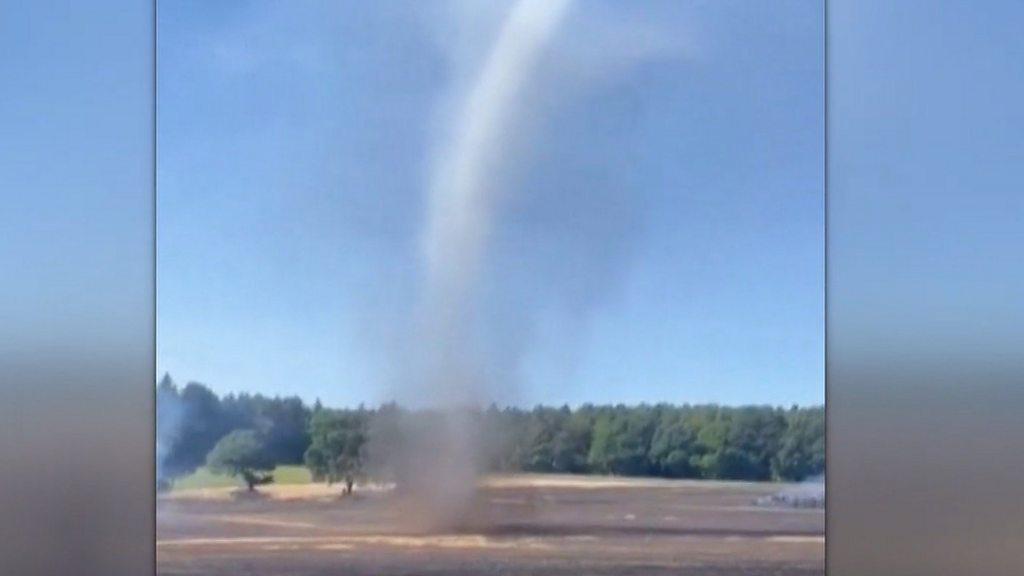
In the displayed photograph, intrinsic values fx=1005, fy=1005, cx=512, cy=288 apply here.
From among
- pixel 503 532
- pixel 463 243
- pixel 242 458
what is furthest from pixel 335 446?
pixel 463 243

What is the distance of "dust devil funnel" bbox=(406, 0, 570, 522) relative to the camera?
7.00ft

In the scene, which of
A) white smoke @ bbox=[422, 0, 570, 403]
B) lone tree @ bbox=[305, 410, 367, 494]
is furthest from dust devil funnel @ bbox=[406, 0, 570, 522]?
lone tree @ bbox=[305, 410, 367, 494]

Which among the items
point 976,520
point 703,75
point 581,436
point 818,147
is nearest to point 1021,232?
point 818,147

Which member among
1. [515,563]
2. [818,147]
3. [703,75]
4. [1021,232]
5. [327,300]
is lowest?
[515,563]

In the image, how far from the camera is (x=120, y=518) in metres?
2.11

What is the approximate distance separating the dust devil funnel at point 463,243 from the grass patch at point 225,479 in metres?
0.25

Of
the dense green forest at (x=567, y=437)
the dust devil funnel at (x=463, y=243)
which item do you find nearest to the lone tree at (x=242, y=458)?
the dense green forest at (x=567, y=437)

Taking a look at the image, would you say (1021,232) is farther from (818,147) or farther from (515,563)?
(515,563)

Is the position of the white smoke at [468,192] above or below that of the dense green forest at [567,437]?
above

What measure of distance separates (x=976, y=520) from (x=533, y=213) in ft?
3.69

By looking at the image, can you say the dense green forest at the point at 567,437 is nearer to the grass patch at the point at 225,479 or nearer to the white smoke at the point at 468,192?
the grass patch at the point at 225,479

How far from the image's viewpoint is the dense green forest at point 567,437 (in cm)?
214

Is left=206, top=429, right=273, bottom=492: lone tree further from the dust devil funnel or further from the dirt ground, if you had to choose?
the dust devil funnel

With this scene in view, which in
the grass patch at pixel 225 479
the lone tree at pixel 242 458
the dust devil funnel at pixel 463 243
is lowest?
the grass patch at pixel 225 479
